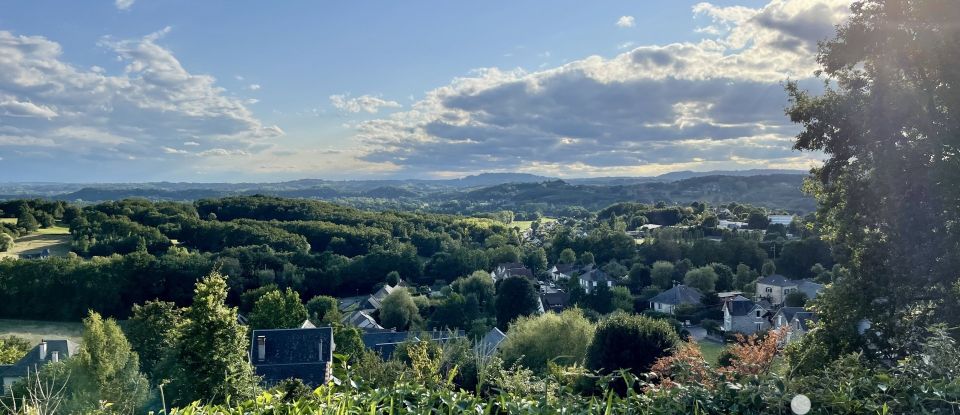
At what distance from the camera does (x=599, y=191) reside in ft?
608

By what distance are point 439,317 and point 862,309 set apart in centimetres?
3071

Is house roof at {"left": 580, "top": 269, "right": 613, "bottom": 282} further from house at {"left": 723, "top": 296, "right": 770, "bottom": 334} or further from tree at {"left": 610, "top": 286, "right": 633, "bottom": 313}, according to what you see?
house at {"left": 723, "top": 296, "right": 770, "bottom": 334}

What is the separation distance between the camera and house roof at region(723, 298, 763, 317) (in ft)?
115

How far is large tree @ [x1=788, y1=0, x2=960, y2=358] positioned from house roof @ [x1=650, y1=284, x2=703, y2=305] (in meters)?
32.9

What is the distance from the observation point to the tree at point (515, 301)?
37.8m

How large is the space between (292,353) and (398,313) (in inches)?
752

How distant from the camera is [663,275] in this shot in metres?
48.8

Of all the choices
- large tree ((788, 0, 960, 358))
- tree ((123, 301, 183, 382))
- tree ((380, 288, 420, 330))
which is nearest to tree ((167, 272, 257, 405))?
large tree ((788, 0, 960, 358))

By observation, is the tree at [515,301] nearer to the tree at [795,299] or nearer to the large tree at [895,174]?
the tree at [795,299]

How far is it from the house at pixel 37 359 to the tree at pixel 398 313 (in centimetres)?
1877

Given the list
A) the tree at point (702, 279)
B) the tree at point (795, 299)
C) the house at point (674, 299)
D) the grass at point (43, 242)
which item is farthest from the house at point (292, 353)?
the grass at point (43, 242)

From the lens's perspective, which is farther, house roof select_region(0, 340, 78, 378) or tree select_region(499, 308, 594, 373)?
tree select_region(499, 308, 594, 373)

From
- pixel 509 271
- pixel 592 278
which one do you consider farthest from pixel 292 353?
pixel 509 271

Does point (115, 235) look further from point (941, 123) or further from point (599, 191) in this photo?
point (599, 191)
